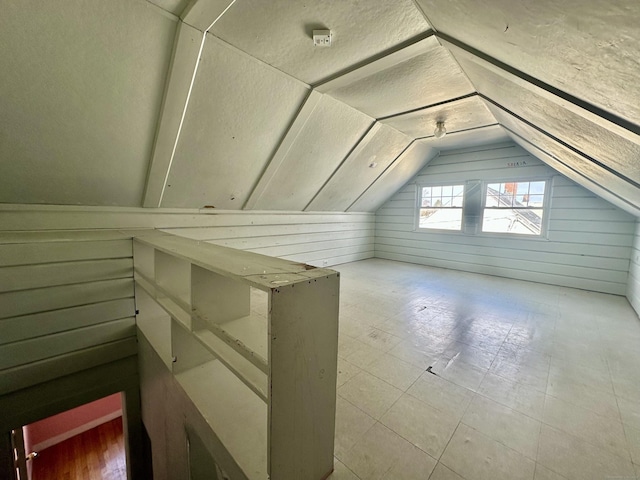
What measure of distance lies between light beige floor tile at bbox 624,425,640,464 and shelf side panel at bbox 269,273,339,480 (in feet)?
4.78

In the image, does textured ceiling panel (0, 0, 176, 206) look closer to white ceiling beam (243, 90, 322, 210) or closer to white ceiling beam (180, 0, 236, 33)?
white ceiling beam (180, 0, 236, 33)

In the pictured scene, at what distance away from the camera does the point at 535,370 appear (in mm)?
1847

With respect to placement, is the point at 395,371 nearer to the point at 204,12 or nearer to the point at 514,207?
the point at 204,12

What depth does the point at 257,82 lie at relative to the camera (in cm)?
197

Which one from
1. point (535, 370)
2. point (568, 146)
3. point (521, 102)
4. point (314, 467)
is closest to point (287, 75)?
point (521, 102)

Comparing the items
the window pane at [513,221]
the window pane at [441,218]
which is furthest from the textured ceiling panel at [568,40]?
the window pane at [441,218]

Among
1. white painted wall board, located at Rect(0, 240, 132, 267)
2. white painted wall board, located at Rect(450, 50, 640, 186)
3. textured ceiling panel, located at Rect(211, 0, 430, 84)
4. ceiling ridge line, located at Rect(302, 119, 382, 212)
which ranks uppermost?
textured ceiling panel, located at Rect(211, 0, 430, 84)

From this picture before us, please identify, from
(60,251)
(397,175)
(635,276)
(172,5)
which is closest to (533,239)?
(635,276)

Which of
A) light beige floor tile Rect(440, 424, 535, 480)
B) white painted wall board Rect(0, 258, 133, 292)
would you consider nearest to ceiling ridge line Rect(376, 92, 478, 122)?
light beige floor tile Rect(440, 424, 535, 480)

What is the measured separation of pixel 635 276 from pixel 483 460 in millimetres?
3619

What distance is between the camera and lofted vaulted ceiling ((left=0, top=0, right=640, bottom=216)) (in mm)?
930

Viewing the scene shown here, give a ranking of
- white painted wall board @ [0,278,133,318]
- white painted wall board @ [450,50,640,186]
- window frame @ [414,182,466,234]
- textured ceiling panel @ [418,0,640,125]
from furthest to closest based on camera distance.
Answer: window frame @ [414,182,466,234] → white painted wall board @ [0,278,133,318] → white painted wall board @ [450,50,640,186] → textured ceiling panel @ [418,0,640,125]

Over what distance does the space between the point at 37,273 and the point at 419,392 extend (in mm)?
2588

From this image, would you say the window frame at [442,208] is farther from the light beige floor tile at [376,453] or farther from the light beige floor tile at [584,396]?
the light beige floor tile at [376,453]
